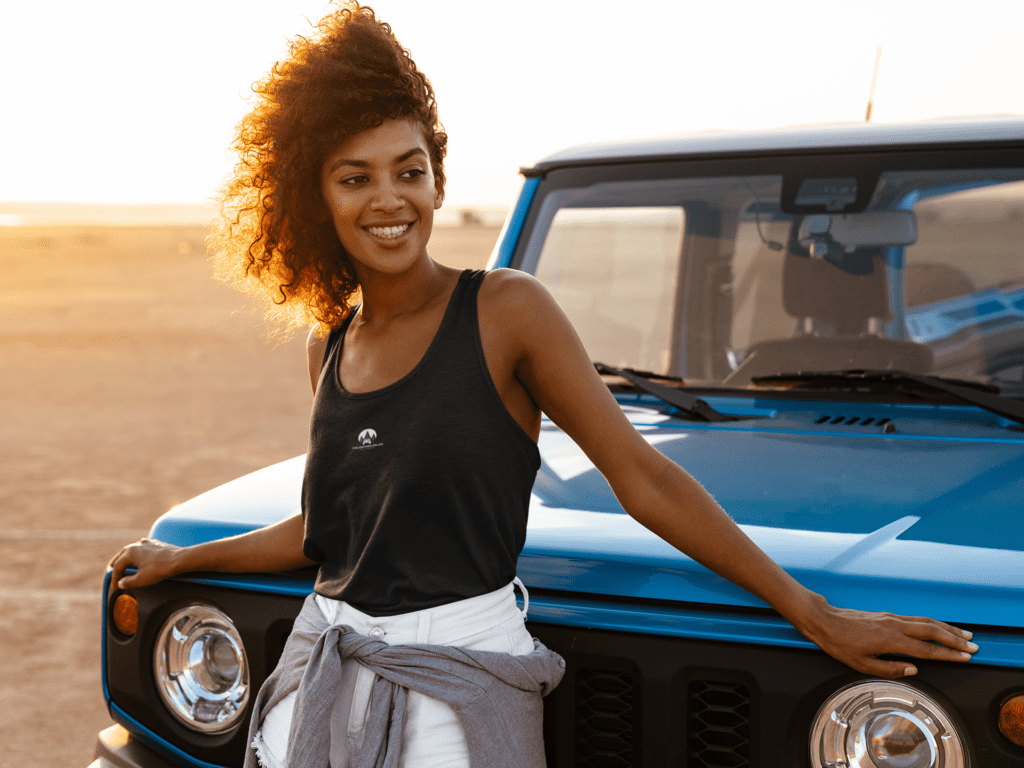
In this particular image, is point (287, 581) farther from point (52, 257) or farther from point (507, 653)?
point (52, 257)

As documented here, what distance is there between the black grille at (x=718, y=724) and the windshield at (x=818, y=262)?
3.89ft

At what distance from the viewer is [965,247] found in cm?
314

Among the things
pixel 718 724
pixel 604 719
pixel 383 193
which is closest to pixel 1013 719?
pixel 718 724

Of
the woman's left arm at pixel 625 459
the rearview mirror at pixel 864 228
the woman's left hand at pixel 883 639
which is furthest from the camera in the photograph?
the rearview mirror at pixel 864 228

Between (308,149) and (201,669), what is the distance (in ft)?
3.40

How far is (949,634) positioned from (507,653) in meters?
0.65

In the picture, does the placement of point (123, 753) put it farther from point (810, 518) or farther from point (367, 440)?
point (810, 518)

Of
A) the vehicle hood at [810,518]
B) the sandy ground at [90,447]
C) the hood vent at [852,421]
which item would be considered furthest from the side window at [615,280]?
the sandy ground at [90,447]

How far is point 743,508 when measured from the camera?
1.98 metres

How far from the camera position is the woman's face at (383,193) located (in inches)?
75.3

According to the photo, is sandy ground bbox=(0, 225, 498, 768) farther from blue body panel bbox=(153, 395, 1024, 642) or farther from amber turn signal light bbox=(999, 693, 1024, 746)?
amber turn signal light bbox=(999, 693, 1024, 746)

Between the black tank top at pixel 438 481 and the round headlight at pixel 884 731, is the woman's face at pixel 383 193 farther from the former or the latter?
the round headlight at pixel 884 731

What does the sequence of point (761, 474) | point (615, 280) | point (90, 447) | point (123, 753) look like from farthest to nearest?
point (90, 447)
point (615, 280)
point (123, 753)
point (761, 474)

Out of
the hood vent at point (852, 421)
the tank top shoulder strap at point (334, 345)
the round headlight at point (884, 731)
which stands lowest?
the round headlight at point (884, 731)
